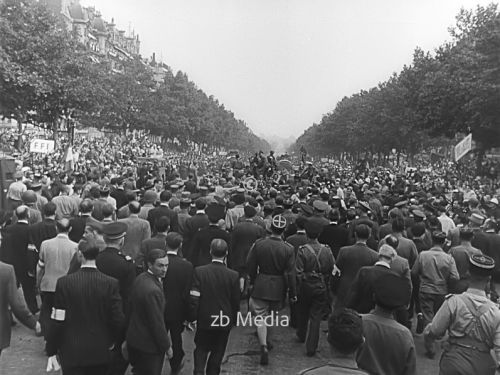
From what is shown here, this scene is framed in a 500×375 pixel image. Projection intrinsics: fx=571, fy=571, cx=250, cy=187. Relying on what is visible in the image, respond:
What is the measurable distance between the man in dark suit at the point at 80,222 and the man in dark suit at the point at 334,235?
370cm

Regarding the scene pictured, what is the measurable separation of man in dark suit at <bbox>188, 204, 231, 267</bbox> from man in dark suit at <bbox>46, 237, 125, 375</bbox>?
3.34 m

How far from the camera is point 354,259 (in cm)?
750

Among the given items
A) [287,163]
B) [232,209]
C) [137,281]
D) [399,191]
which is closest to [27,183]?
[232,209]

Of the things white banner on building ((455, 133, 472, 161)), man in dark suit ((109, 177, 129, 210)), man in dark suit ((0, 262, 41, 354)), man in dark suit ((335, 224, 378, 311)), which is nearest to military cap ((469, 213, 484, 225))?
man in dark suit ((335, 224, 378, 311))

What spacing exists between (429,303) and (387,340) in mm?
3831

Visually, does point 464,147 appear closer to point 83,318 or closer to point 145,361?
point 145,361

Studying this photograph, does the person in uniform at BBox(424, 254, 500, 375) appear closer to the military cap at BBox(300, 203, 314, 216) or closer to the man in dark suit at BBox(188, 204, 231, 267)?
the man in dark suit at BBox(188, 204, 231, 267)

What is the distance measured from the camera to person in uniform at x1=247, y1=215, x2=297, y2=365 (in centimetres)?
742

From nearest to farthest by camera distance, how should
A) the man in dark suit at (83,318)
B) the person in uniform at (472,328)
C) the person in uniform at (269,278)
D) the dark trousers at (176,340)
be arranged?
the person in uniform at (472,328) < the man in dark suit at (83,318) < the dark trousers at (176,340) < the person in uniform at (269,278)

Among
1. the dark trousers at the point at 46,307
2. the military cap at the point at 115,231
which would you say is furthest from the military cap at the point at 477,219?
the dark trousers at the point at 46,307

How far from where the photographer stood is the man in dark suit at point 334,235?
931 centimetres

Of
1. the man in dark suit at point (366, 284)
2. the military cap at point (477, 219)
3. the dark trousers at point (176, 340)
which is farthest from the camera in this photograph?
the military cap at point (477, 219)

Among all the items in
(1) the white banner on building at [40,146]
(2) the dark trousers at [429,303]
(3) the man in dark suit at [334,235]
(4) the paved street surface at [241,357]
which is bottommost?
(4) the paved street surface at [241,357]

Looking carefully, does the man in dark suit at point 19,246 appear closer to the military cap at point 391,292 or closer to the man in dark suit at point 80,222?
the man in dark suit at point 80,222
